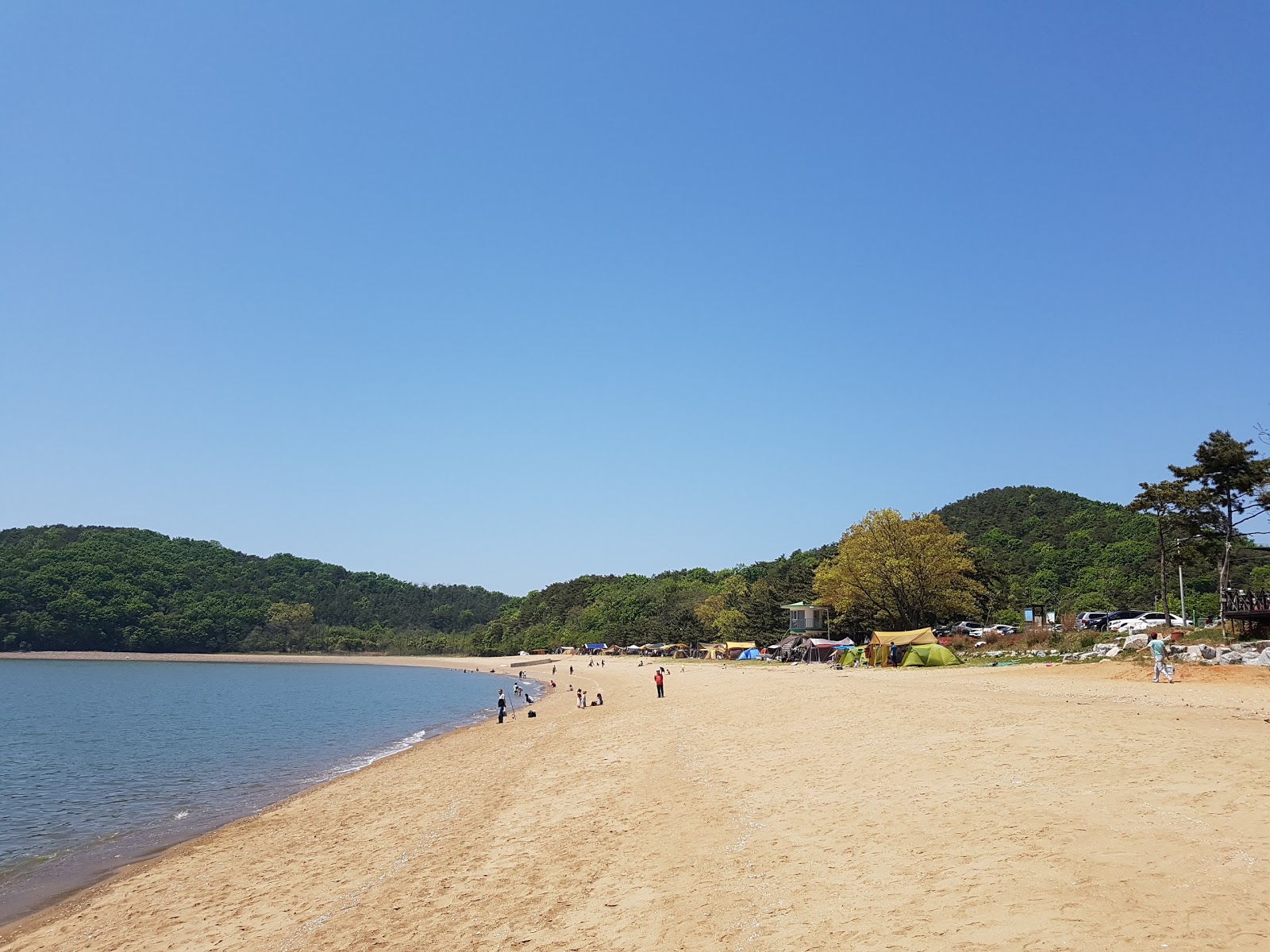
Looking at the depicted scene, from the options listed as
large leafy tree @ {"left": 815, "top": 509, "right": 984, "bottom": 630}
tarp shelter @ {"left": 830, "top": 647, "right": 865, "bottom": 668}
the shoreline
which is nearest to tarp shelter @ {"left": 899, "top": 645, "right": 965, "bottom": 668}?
tarp shelter @ {"left": 830, "top": 647, "right": 865, "bottom": 668}

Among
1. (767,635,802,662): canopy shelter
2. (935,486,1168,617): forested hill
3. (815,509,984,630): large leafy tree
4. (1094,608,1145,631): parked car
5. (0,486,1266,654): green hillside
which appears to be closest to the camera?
(1094,608,1145,631): parked car

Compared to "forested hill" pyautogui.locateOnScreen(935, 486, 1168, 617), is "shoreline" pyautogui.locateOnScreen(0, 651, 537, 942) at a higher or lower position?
lower

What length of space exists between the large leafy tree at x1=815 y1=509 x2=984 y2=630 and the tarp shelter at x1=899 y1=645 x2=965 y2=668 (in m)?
15.5

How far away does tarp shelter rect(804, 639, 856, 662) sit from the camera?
55.3 metres

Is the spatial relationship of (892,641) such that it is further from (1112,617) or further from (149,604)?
(149,604)

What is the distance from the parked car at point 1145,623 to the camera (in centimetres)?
4028

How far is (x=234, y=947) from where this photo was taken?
32.3 ft

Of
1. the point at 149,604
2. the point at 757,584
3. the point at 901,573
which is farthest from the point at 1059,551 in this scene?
the point at 149,604

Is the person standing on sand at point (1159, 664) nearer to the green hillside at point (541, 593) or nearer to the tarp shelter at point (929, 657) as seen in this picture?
the tarp shelter at point (929, 657)

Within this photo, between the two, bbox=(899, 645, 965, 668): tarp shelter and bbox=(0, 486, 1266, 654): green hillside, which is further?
bbox=(0, 486, 1266, 654): green hillside

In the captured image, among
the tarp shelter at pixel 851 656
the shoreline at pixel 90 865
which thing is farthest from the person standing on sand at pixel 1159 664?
the shoreline at pixel 90 865

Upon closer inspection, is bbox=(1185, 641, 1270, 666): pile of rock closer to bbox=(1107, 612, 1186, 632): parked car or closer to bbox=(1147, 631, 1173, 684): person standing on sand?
bbox=(1147, 631, 1173, 684): person standing on sand

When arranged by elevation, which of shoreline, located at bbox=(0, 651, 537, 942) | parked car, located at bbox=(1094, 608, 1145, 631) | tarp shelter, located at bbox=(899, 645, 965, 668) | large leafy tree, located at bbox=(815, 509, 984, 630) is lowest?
shoreline, located at bbox=(0, 651, 537, 942)

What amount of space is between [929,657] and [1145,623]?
43.0 feet
